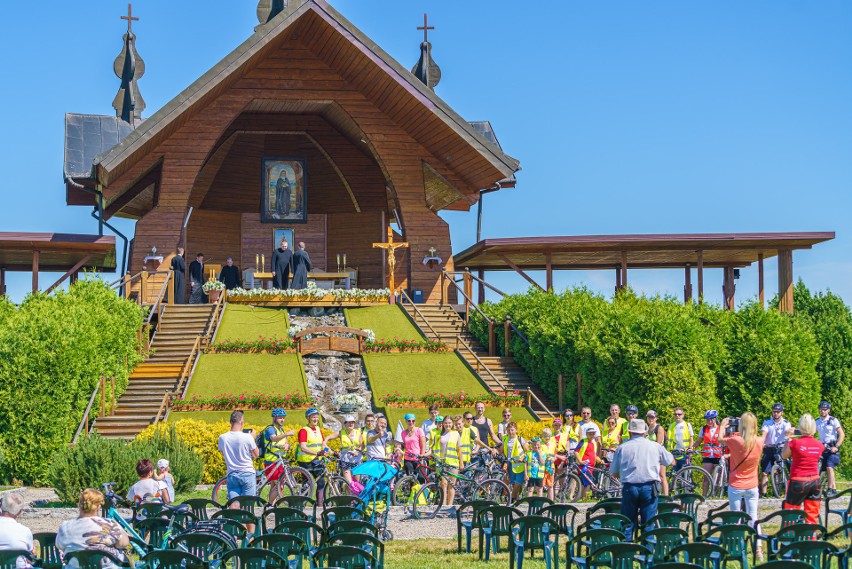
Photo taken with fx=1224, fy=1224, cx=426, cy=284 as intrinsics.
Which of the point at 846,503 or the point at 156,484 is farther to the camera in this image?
the point at 846,503

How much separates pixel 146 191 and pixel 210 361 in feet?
38.8

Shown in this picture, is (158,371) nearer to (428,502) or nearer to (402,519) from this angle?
(428,502)

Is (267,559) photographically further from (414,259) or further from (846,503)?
(414,259)

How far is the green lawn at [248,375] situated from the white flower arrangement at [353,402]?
740mm

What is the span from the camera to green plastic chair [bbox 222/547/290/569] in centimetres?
884

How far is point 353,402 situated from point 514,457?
7.09 meters

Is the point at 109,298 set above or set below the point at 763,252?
below

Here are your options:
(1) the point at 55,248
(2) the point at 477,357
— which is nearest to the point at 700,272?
(2) the point at 477,357

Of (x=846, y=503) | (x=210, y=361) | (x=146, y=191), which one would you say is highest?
(x=146, y=191)

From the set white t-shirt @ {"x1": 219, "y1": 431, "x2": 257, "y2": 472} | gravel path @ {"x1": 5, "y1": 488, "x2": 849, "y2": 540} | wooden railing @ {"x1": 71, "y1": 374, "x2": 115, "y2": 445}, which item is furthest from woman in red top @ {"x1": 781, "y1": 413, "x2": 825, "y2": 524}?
wooden railing @ {"x1": 71, "y1": 374, "x2": 115, "y2": 445}

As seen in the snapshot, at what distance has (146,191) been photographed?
36188 millimetres

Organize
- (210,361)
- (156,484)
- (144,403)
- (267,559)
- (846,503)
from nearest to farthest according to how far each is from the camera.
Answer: (267,559)
(156,484)
(846,503)
(144,403)
(210,361)

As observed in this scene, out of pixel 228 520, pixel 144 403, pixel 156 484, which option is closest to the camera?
pixel 228 520

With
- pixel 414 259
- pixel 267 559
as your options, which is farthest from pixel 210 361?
pixel 267 559
